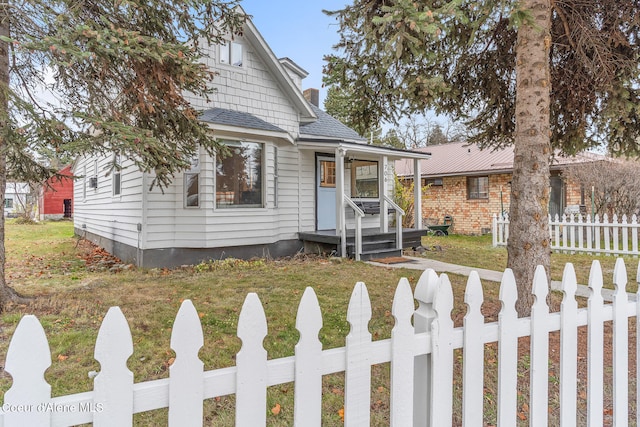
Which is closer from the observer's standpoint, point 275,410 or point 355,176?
point 275,410

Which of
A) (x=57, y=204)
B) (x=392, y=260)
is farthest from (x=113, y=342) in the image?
(x=57, y=204)

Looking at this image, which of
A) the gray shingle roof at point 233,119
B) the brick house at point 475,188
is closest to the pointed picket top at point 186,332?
the gray shingle roof at point 233,119

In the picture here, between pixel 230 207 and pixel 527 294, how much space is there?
623cm

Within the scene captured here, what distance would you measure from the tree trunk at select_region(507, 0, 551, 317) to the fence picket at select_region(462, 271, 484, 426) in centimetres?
198

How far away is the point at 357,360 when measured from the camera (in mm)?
1452

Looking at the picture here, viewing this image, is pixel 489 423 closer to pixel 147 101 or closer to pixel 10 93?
pixel 147 101

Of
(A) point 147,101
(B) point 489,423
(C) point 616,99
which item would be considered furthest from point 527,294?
(A) point 147,101

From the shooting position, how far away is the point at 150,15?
4695mm

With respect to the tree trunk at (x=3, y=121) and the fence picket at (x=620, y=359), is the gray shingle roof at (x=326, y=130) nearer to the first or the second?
the tree trunk at (x=3, y=121)

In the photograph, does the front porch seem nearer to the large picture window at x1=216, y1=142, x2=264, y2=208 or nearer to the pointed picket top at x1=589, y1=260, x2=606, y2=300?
the large picture window at x1=216, y1=142, x2=264, y2=208

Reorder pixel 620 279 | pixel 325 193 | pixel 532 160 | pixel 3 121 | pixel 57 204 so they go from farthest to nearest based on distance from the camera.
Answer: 1. pixel 57 204
2. pixel 325 193
3. pixel 3 121
4. pixel 532 160
5. pixel 620 279

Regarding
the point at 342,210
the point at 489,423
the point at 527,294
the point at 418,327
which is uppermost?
the point at 342,210

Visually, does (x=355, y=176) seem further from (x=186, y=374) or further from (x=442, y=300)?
(x=186, y=374)

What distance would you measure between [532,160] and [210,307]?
3686 millimetres
